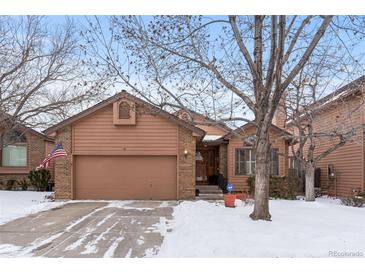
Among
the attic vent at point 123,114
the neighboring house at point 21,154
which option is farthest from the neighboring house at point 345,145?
the neighboring house at point 21,154

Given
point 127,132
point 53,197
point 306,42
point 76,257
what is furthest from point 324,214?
point 53,197

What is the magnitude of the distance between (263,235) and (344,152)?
38.6 ft

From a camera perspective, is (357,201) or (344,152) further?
(344,152)

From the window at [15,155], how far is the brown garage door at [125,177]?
19.3 ft

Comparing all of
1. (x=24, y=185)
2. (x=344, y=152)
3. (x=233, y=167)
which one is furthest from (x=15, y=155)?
(x=344, y=152)

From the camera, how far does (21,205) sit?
1468 cm

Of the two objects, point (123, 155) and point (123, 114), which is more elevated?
point (123, 114)

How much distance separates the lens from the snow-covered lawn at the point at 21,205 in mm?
12398

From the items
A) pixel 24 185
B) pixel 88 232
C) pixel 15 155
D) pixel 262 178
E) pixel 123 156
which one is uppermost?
pixel 15 155

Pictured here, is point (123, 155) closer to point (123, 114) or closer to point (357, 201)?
point (123, 114)

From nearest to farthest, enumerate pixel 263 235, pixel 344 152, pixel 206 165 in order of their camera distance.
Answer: pixel 263 235 < pixel 344 152 < pixel 206 165

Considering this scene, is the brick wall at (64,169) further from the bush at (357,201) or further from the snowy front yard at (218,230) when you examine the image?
the bush at (357,201)

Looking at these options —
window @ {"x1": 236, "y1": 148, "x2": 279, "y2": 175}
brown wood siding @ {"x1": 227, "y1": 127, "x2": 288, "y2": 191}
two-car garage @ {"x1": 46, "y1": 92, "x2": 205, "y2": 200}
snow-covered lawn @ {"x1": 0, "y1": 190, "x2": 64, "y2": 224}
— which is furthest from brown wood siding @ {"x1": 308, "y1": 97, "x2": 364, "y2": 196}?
snow-covered lawn @ {"x1": 0, "y1": 190, "x2": 64, "y2": 224}
